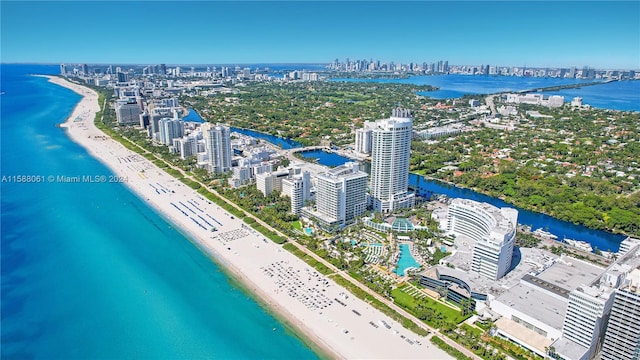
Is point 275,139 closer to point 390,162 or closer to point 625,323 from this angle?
point 390,162

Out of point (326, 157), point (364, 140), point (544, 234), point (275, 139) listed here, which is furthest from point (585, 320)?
point (275, 139)

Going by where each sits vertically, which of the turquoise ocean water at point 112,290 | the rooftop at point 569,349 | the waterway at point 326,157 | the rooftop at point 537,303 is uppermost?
the waterway at point 326,157

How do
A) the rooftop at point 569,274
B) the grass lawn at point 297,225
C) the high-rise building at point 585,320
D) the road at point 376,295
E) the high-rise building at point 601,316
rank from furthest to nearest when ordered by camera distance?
the grass lawn at point 297,225 → the rooftop at point 569,274 → the road at point 376,295 → the high-rise building at point 585,320 → the high-rise building at point 601,316

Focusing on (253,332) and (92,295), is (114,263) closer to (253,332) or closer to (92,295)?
(92,295)

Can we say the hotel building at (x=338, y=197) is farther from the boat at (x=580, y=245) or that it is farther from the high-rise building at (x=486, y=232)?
the boat at (x=580, y=245)

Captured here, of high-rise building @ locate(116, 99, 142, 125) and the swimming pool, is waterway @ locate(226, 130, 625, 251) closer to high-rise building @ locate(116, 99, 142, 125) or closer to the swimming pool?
the swimming pool

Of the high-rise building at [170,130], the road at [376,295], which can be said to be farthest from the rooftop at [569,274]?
the high-rise building at [170,130]
